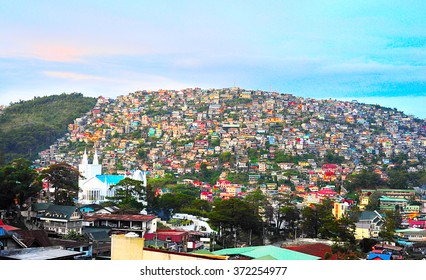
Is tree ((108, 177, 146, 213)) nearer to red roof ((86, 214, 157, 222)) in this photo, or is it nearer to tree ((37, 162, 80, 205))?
tree ((37, 162, 80, 205))

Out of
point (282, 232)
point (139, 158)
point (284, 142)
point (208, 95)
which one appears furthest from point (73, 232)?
point (208, 95)

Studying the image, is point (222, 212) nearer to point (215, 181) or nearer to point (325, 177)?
point (215, 181)

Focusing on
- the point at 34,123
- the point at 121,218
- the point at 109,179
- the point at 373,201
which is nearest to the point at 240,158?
the point at 373,201

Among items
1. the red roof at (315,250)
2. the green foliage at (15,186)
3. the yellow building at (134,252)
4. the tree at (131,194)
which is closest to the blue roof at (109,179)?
the tree at (131,194)

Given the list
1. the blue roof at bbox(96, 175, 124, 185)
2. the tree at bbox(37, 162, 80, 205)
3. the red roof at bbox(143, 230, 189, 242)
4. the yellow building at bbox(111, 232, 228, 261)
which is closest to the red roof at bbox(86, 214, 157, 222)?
the red roof at bbox(143, 230, 189, 242)

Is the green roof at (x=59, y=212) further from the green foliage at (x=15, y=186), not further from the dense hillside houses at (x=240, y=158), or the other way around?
the green foliage at (x=15, y=186)

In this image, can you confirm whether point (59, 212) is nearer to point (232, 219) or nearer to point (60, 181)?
point (60, 181)
